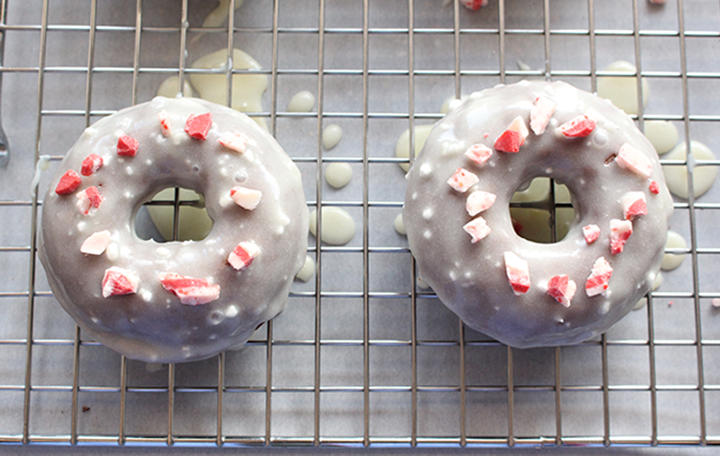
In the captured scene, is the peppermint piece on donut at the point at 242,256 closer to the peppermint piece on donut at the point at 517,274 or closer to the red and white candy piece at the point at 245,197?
the red and white candy piece at the point at 245,197

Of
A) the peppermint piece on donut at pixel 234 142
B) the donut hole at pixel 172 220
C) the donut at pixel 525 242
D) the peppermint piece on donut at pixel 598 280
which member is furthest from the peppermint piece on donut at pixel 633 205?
the donut hole at pixel 172 220

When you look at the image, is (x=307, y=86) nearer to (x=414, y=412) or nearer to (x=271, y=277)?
(x=271, y=277)

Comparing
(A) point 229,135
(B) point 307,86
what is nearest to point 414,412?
(A) point 229,135

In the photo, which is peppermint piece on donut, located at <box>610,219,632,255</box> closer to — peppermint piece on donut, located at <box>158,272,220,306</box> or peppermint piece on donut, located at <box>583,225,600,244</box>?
peppermint piece on donut, located at <box>583,225,600,244</box>

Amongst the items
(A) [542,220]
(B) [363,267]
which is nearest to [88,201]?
(B) [363,267]

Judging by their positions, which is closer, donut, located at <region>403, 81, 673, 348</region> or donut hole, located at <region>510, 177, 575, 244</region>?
donut, located at <region>403, 81, 673, 348</region>

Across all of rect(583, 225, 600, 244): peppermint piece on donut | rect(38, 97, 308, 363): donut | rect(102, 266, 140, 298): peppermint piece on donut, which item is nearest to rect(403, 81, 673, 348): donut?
rect(583, 225, 600, 244): peppermint piece on donut
